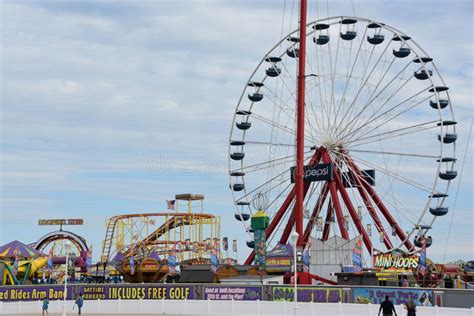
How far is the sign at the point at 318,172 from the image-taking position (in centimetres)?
5338

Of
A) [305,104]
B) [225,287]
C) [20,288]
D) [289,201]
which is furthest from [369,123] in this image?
[20,288]

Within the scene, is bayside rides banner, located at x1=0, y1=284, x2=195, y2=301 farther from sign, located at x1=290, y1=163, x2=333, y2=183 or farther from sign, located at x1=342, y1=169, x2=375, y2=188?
sign, located at x1=342, y1=169, x2=375, y2=188

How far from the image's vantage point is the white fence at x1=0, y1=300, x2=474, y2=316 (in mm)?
34031

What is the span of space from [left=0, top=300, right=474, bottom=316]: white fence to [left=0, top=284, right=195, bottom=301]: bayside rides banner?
96cm

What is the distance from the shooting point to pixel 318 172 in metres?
54.0

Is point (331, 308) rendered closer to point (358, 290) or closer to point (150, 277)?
point (358, 290)

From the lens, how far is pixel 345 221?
53.2 meters

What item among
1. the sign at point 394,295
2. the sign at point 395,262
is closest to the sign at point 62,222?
the sign at point 395,262

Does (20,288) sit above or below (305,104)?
below

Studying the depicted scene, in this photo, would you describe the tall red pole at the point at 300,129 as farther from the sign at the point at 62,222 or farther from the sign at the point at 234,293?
the sign at the point at 62,222

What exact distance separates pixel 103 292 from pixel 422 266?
18243 millimetres

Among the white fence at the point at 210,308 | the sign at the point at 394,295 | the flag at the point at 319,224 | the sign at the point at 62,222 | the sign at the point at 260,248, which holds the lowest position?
the white fence at the point at 210,308

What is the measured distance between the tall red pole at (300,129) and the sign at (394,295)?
1586 centimetres

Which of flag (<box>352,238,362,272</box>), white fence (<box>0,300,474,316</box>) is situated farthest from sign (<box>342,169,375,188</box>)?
white fence (<box>0,300,474,316</box>)
